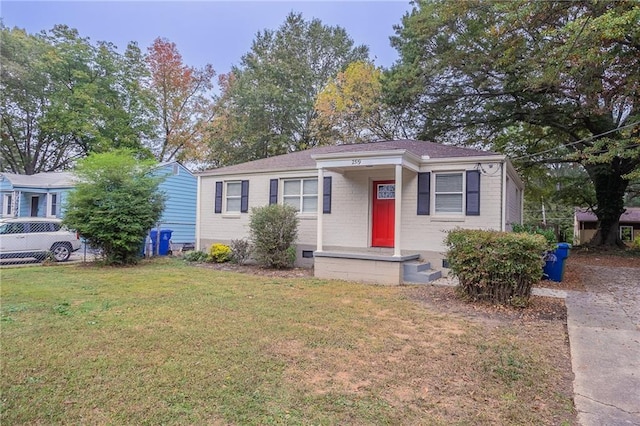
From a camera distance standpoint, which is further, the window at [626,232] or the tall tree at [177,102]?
the window at [626,232]

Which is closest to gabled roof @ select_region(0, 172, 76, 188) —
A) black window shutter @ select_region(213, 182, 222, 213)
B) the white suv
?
the white suv

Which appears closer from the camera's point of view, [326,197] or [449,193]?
[449,193]

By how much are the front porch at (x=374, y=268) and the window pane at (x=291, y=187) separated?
2841mm

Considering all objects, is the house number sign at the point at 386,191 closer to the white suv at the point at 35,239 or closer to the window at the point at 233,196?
the window at the point at 233,196

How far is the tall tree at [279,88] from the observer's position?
72.9 ft

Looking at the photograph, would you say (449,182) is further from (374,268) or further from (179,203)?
(179,203)

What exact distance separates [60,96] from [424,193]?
21.8 m

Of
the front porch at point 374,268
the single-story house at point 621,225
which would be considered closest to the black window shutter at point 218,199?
the front porch at point 374,268

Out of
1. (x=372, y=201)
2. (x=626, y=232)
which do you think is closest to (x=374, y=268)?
(x=372, y=201)

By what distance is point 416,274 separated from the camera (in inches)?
333

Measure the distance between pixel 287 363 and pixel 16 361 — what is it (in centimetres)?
253

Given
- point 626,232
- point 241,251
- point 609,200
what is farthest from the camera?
point 626,232

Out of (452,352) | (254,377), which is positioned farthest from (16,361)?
(452,352)

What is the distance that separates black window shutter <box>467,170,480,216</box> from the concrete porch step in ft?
5.94
